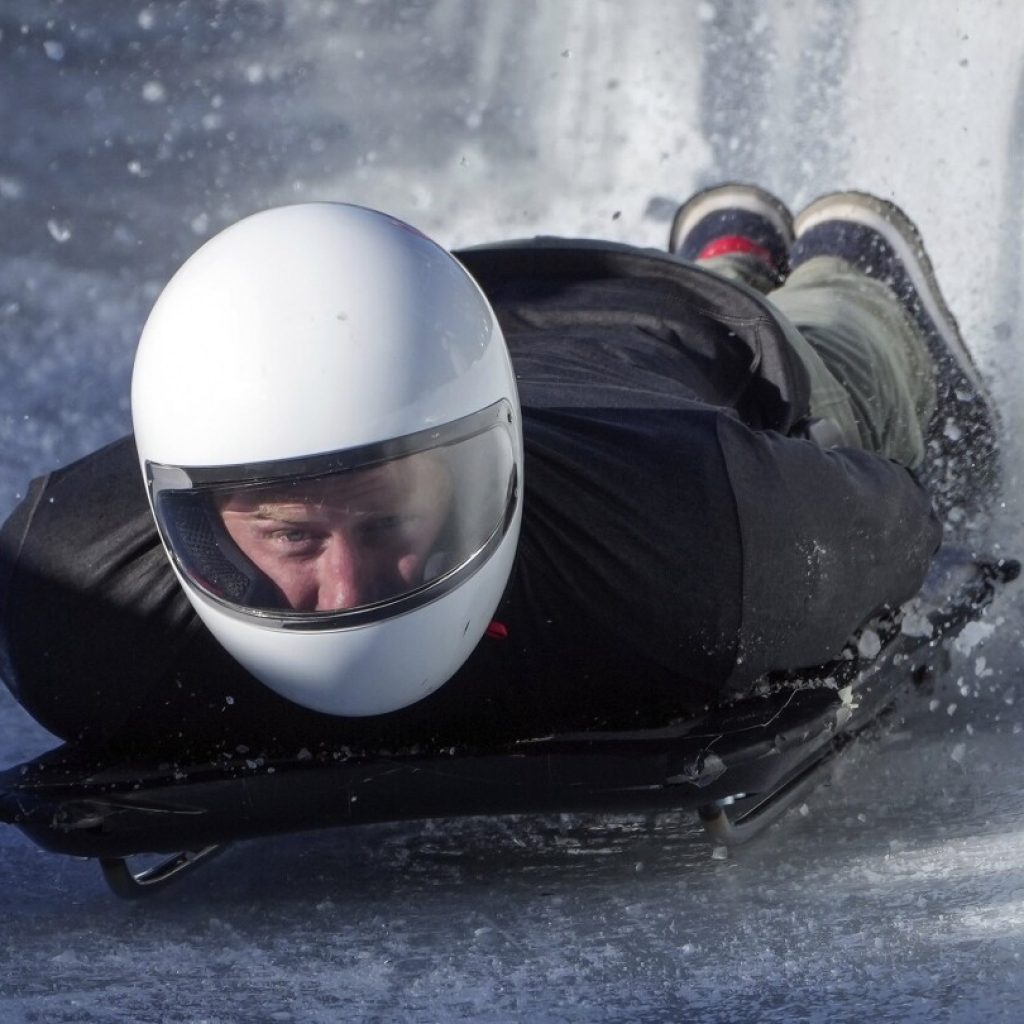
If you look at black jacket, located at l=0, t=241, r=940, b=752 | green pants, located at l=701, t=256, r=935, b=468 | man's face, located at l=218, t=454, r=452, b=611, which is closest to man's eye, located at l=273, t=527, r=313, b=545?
man's face, located at l=218, t=454, r=452, b=611

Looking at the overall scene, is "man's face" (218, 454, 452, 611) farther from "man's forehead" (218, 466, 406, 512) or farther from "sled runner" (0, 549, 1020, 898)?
"sled runner" (0, 549, 1020, 898)

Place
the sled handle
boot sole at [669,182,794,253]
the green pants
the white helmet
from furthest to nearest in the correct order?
boot sole at [669,182,794,253] → the green pants → the sled handle → the white helmet

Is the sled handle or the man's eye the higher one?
the man's eye

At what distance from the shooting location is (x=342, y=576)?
1412mm

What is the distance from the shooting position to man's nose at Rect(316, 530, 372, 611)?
1.41m

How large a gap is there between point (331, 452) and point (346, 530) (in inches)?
3.3

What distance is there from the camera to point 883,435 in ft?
7.91

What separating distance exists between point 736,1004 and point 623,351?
0.95 meters

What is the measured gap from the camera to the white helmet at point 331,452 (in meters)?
1.37

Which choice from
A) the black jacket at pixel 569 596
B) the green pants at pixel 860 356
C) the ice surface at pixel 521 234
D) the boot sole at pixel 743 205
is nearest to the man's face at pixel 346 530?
the black jacket at pixel 569 596

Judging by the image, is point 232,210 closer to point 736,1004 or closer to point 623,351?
point 623,351

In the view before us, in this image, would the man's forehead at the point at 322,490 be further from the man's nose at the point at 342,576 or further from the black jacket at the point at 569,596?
the black jacket at the point at 569,596

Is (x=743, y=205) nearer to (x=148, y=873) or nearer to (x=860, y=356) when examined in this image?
(x=860, y=356)

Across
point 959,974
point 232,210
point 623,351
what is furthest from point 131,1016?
point 232,210
